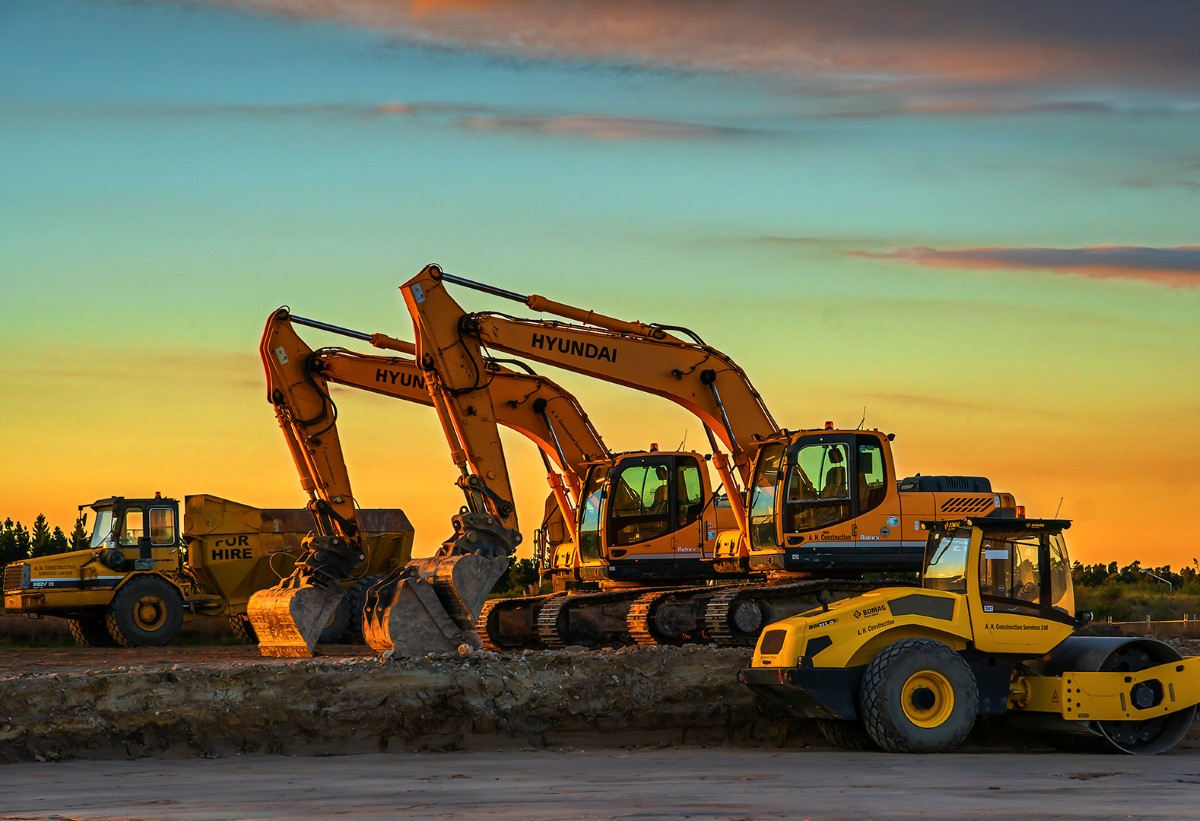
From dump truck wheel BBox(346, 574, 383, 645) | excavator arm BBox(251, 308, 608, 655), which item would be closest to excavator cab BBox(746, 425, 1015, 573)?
excavator arm BBox(251, 308, 608, 655)

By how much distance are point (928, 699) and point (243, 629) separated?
20.9 metres

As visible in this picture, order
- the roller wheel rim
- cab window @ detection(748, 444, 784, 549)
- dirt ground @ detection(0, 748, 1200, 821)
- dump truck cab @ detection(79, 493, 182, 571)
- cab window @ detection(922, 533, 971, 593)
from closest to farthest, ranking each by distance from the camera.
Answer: dirt ground @ detection(0, 748, 1200, 821) < the roller wheel rim < cab window @ detection(922, 533, 971, 593) < cab window @ detection(748, 444, 784, 549) < dump truck cab @ detection(79, 493, 182, 571)

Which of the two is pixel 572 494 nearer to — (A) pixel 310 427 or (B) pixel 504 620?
(B) pixel 504 620

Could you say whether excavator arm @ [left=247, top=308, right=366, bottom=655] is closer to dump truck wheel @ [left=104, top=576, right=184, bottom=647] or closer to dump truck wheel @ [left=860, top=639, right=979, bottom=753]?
dump truck wheel @ [left=104, top=576, right=184, bottom=647]

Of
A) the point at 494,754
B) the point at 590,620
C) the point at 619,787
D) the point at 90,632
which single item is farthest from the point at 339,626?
the point at 619,787

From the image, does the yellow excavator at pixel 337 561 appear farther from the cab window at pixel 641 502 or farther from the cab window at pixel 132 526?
the cab window at pixel 132 526

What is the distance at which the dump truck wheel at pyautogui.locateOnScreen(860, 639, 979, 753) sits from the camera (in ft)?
49.9

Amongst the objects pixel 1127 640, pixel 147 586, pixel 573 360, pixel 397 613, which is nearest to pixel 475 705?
pixel 397 613

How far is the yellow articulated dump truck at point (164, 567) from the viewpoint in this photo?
32.2m

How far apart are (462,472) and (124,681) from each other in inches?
304

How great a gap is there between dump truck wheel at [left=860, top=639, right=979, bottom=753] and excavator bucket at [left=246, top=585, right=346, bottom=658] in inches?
492

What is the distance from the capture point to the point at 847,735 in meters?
16.2

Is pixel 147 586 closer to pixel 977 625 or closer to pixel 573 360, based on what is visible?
pixel 573 360

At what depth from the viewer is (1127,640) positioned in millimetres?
15969
